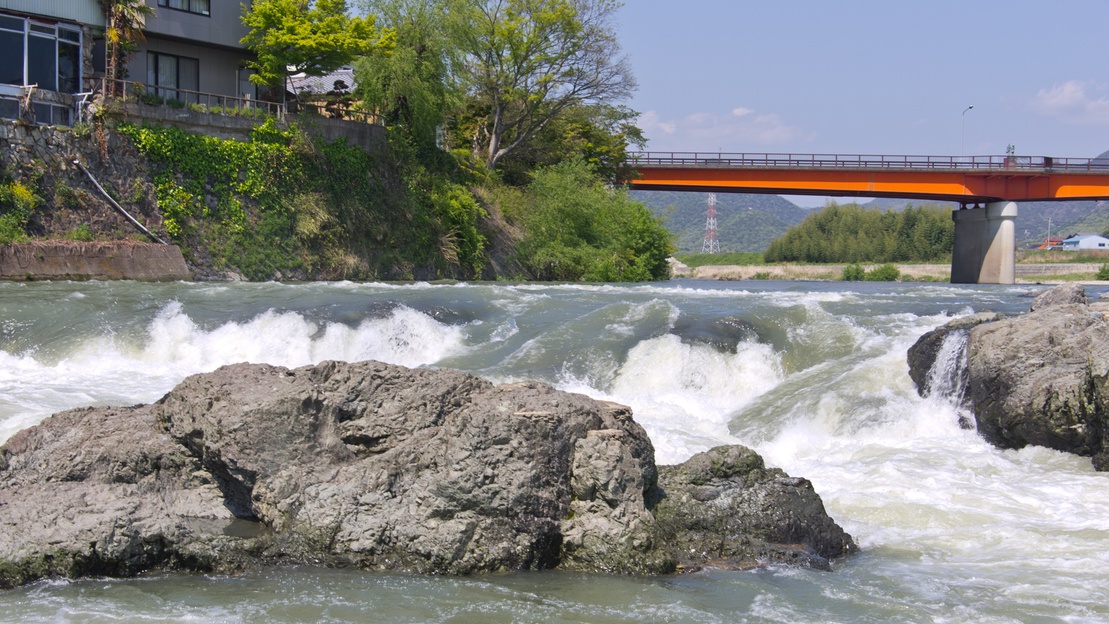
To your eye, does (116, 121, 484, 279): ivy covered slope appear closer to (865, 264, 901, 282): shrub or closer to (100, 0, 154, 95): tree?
(100, 0, 154, 95): tree

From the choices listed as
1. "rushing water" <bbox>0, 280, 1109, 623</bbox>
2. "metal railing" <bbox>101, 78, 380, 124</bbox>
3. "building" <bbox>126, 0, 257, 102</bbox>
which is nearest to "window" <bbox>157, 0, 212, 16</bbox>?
"building" <bbox>126, 0, 257, 102</bbox>

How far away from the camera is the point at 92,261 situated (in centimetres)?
2753

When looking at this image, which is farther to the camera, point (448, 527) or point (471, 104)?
point (471, 104)

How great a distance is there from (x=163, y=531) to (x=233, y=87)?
3403 centimetres

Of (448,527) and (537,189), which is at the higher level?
(537,189)

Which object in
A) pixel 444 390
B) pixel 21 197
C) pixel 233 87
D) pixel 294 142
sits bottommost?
pixel 444 390

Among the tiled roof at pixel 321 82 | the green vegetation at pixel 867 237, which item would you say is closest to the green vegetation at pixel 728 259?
the green vegetation at pixel 867 237

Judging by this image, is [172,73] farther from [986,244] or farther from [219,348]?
[986,244]

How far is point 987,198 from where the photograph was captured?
2117 inches

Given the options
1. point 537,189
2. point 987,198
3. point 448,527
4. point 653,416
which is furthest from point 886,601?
point 987,198

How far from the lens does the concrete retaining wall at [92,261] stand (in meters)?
26.4

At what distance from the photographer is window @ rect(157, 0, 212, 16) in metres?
35.4

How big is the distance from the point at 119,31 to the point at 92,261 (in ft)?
28.6

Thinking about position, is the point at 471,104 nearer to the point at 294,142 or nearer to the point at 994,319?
the point at 294,142
